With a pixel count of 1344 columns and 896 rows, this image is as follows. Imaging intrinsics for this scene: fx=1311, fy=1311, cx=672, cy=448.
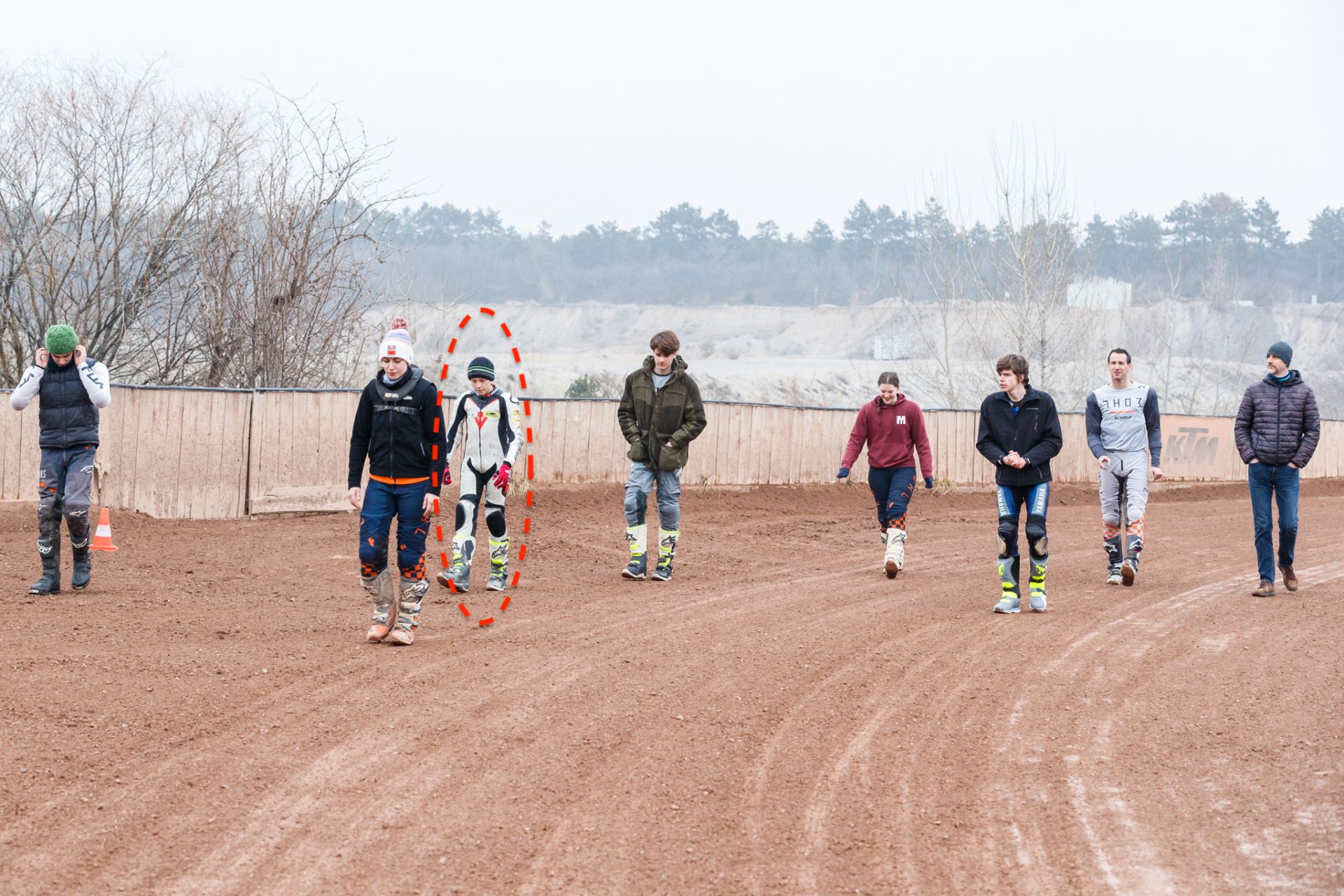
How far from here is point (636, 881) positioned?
4344 millimetres

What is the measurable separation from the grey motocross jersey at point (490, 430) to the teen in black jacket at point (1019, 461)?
3.64 m

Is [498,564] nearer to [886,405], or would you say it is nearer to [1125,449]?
[886,405]

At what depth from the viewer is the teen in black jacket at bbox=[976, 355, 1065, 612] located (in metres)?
9.98

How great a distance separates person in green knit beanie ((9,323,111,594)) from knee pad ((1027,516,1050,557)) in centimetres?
717

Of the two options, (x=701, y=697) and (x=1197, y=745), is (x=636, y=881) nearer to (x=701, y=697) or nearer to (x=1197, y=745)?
(x=701, y=697)

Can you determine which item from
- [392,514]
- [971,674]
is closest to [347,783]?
[392,514]

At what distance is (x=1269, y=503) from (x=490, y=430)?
651 centimetres

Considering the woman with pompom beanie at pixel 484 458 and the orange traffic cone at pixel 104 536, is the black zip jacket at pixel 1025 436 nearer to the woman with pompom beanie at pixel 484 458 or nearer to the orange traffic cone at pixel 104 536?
the woman with pompom beanie at pixel 484 458

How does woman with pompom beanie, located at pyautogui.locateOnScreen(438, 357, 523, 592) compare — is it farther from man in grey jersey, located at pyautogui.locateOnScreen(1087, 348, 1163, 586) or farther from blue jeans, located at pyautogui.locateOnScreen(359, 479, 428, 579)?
man in grey jersey, located at pyautogui.locateOnScreen(1087, 348, 1163, 586)

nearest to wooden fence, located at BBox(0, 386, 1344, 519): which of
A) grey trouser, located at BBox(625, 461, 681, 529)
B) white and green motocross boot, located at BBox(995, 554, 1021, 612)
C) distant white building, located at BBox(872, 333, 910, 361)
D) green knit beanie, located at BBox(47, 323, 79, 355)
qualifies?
grey trouser, located at BBox(625, 461, 681, 529)

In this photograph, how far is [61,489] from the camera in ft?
33.1

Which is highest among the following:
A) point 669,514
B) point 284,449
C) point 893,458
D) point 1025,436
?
point 1025,436

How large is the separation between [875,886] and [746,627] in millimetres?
4710

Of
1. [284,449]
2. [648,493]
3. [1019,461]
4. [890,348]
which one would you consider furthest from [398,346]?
[890,348]
